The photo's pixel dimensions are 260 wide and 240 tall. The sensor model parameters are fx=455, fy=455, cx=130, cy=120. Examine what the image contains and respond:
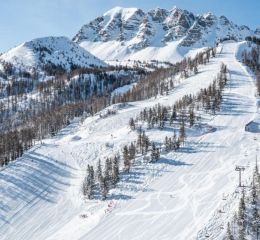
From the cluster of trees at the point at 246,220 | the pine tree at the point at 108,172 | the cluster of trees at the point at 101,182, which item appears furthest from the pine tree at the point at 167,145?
the cluster of trees at the point at 246,220

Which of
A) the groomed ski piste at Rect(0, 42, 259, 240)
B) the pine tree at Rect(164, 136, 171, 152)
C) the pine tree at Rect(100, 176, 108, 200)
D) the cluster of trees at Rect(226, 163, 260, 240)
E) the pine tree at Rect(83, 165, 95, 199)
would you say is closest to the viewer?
the cluster of trees at Rect(226, 163, 260, 240)

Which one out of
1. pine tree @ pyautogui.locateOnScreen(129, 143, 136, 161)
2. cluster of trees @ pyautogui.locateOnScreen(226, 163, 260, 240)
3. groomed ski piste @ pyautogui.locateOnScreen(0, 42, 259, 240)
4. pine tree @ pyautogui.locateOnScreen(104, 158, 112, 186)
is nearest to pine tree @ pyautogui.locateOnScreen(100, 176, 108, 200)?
pine tree @ pyautogui.locateOnScreen(104, 158, 112, 186)

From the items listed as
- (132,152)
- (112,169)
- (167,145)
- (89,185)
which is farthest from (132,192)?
(167,145)

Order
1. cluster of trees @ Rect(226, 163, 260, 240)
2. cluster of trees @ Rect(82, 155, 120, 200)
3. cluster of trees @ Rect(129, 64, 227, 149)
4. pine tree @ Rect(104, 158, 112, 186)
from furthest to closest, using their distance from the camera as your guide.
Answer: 1. cluster of trees @ Rect(129, 64, 227, 149)
2. pine tree @ Rect(104, 158, 112, 186)
3. cluster of trees @ Rect(82, 155, 120, 200)
4. cluster of trees @ Rect(226, 163, 260, 240)

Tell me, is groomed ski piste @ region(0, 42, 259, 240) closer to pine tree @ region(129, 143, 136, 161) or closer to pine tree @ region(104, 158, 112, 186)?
pine tree @ region(104, 158, 112, 186)

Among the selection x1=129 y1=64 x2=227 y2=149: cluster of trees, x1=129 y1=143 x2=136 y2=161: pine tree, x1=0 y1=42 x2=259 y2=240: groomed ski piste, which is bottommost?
x1=0 y1=42 x2=259 y2=240: groomed ski piste

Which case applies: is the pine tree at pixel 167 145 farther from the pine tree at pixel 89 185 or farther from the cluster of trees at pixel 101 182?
the pine tree at pixel 89 185

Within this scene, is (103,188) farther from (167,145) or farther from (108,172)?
(167,145)
